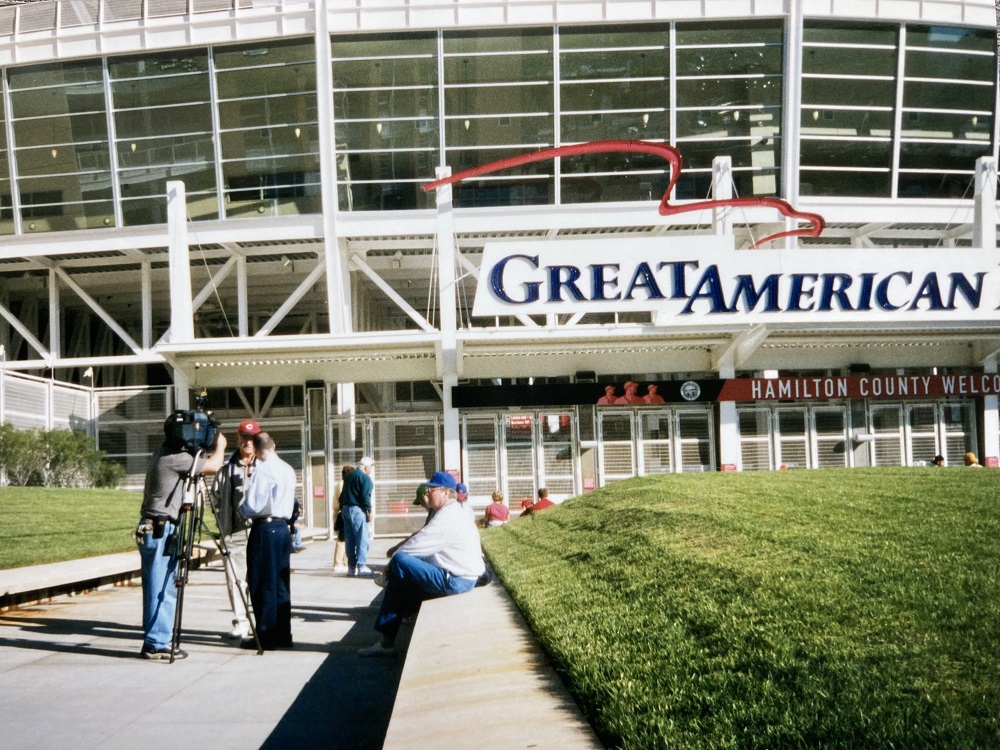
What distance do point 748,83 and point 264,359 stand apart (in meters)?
15.4

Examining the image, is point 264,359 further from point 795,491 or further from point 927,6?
point 927,6

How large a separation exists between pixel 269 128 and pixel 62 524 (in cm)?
1518

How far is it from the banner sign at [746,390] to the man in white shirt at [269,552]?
775 inches

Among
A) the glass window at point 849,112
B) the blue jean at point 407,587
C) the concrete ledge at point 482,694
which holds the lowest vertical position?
the blue jean at point 407,587

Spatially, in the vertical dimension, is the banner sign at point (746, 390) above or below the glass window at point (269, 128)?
below

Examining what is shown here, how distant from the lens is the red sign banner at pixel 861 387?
28797 mm

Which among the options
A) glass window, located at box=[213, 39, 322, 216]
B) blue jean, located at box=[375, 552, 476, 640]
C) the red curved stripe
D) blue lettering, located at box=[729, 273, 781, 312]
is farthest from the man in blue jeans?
glass window, located at box=[213, 39, 322, 216]

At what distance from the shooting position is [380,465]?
29.3m

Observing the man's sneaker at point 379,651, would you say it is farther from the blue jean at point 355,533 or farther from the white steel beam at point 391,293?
the white steel beam at point 391,293

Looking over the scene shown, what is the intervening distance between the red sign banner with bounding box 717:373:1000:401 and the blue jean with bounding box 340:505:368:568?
50.4 feet

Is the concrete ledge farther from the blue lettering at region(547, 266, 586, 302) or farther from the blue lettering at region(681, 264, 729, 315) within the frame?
the blue lettering at region(681, 264, 729, 315)

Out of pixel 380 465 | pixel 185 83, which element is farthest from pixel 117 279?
pixel 380 465

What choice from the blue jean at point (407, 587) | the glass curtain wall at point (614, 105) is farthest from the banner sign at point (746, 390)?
the blue jean at point (407, 587)

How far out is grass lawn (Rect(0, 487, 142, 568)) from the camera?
46.6 ft
